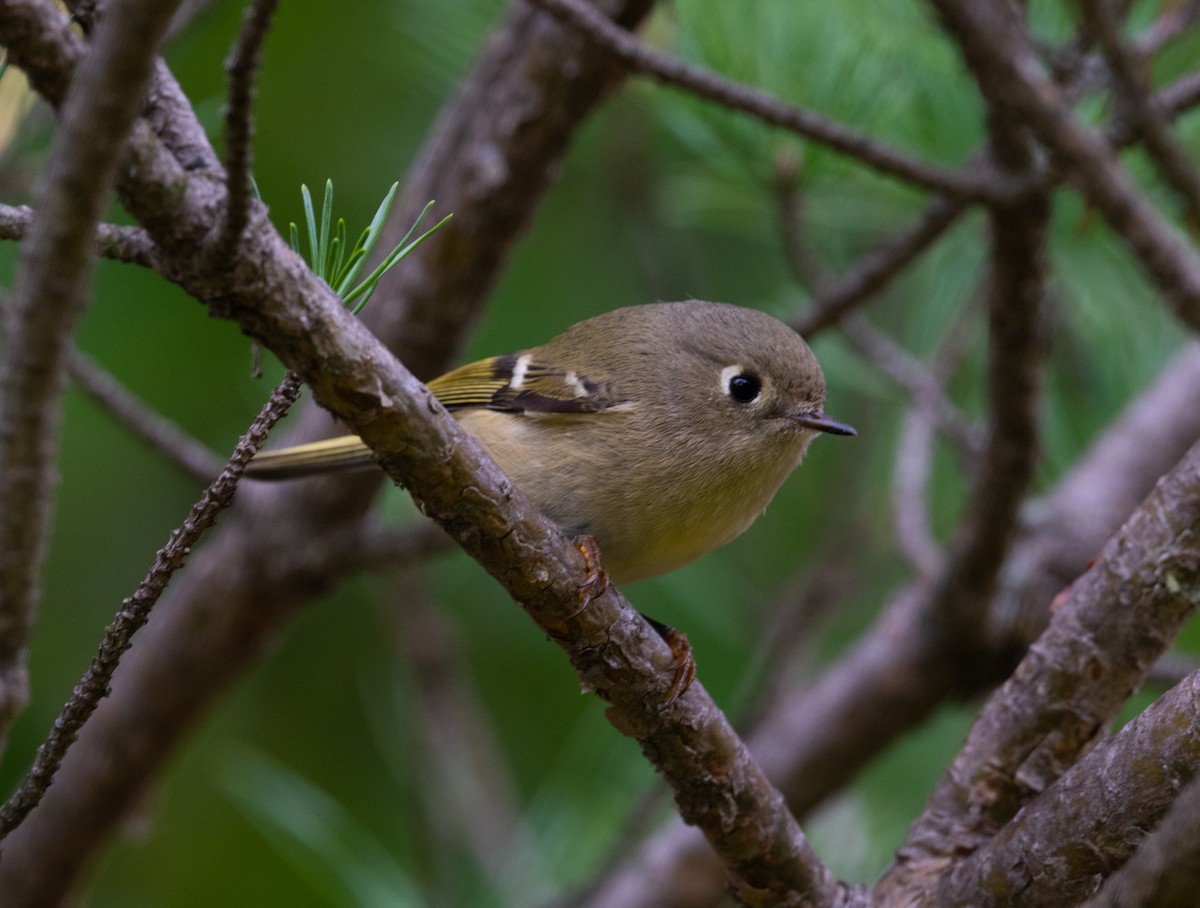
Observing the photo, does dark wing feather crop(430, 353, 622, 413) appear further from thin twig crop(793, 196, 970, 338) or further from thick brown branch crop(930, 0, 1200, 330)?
thick brown branch crop(930, 0, 1200, 330)

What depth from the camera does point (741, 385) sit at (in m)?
1.92

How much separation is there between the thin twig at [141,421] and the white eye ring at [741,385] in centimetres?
92

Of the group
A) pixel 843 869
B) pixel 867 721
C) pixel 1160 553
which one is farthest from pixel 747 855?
pixel 843 869

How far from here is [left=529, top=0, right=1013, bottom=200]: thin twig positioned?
1800 millimetres

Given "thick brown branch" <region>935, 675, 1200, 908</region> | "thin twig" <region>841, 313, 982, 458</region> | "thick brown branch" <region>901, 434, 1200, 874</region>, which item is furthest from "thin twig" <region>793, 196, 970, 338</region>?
"thick brown branch" <region>935, 675, 1200, 908</region>

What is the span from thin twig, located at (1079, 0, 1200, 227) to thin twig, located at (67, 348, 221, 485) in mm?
1542

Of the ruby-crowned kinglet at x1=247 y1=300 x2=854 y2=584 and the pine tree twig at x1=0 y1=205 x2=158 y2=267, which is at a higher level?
the ruby-crowned kinglet at x1=247 y1=300 x2=854 y2=584

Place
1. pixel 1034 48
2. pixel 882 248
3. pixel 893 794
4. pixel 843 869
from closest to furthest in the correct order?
pixel 1034 48
pixel 882 248
pixel 843 869
pixel 893 794

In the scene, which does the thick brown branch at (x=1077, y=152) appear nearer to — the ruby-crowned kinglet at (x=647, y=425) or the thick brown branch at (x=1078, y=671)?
the thick brown branch at (x=1078, y=671)

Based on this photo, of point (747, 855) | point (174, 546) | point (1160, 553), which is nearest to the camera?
point (174, 546)

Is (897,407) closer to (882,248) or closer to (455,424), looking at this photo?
(882,248)

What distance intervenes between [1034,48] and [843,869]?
1.74m

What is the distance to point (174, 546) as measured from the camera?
91 centimetres

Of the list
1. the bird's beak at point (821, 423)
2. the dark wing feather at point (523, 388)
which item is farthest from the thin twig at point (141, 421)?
the bird's beak at point (821, 423)
